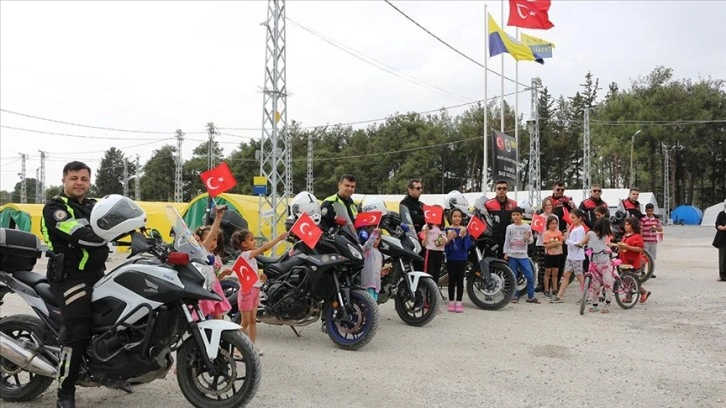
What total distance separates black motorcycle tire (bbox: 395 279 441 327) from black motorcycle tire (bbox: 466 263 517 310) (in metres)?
1.63

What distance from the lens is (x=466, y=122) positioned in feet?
216

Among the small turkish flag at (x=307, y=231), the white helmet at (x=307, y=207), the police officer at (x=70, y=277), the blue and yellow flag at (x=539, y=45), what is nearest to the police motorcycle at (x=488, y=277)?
the white helmet at (x=307, y=207)

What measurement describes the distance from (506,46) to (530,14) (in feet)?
4.62

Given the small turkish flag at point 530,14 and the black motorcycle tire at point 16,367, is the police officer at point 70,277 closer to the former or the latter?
the black motorcycle tire at point 16,367

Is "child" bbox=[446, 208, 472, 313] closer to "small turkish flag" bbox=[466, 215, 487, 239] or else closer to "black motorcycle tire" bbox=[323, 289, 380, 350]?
"small turkish flag" bbox=[466, 215, 487, 239]

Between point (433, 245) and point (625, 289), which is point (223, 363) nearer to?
point (433, 245)

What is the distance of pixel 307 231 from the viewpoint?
5824 millimetres

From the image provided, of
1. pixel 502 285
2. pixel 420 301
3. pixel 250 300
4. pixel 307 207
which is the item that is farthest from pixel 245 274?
pixel 502 285

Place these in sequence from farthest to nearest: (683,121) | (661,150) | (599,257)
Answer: (661,150), (683,121), (599,257)

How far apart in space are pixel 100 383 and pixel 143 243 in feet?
3.35

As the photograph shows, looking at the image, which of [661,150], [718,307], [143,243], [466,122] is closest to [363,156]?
[466,122]

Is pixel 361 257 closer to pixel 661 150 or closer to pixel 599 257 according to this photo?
pixel 599 257

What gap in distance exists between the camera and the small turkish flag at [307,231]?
5.80 meters

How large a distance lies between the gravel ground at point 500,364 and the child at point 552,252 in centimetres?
138
